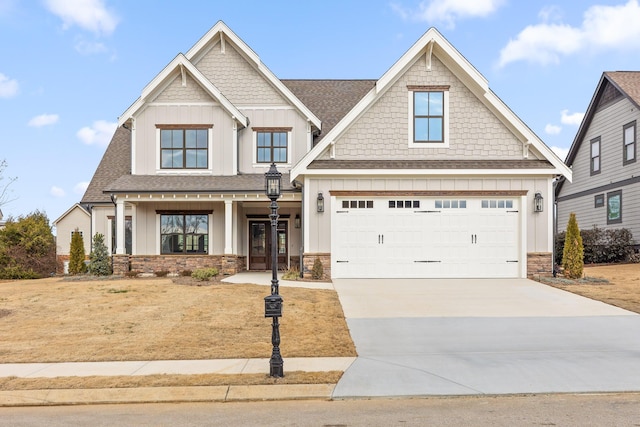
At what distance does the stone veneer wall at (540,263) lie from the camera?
17969 mm

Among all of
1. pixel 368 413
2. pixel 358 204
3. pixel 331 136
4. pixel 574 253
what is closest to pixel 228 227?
pixel 358 204

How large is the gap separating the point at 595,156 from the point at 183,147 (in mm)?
21864

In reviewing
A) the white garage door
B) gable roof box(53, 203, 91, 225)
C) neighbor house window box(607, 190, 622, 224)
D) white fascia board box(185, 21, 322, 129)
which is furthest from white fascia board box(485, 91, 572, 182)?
gable roof box(53, 203, 91, 225)

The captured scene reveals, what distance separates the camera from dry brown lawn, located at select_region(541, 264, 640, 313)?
13790 millimetres

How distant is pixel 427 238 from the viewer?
1822 cm

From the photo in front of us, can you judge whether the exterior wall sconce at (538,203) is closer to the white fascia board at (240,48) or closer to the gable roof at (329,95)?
the white fascia board at (240,48)

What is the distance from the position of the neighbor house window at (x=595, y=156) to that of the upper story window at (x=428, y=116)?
48.0ft

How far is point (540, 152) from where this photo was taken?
59.7 feet

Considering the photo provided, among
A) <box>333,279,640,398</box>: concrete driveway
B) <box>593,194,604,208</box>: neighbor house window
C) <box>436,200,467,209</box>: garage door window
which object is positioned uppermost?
<box>593,194,604,208</box>: neighbor house window

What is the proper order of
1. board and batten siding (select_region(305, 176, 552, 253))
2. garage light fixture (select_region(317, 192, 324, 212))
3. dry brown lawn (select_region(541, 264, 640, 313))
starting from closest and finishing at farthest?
dry brown lawn (select_region(541, 264, 640, 313))
garage light fixture (select_region(317, 192, 324, 212))
board and batten siding (select_region(305, 176, 552, 253))

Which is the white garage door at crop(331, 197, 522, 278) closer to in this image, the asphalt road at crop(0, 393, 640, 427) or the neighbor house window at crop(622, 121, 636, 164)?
the neighbor house window at crop(622, 121, 636, 164)

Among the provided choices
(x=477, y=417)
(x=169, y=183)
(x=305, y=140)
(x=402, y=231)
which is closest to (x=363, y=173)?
(x=402, y=231)

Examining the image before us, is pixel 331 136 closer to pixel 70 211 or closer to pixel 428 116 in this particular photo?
pixel 428 116

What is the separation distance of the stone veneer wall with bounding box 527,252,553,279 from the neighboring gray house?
9.77 meters
